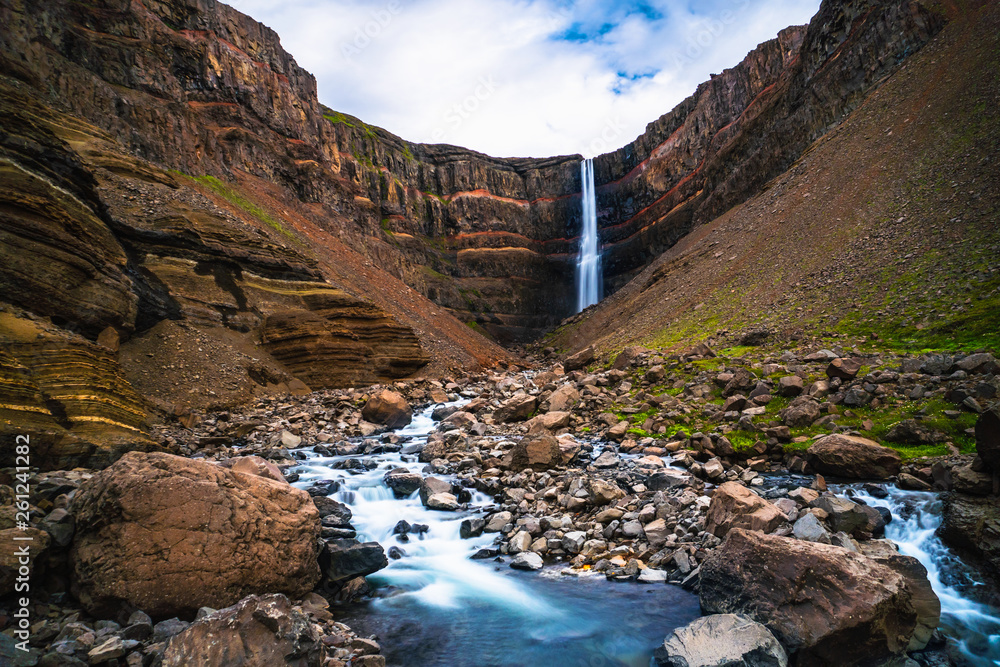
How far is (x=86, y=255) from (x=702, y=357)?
21023 millimetres

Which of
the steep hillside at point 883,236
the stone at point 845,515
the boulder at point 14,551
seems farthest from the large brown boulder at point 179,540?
the steep hillside at point 883,236

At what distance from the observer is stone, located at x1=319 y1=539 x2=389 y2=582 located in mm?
6855

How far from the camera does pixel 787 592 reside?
512cm

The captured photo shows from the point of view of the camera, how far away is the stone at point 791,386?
1208cm

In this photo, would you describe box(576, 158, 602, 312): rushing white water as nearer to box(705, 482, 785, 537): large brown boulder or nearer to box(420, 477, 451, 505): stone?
box(420, 477, 451, 505): stone

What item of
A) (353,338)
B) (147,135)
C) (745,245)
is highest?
(147,135)

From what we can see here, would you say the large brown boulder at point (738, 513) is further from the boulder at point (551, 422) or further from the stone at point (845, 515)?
the boulder at point (551, 422)

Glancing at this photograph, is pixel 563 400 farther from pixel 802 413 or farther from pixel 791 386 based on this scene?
pixel 802 413

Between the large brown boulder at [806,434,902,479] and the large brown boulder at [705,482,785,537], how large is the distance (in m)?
2.97

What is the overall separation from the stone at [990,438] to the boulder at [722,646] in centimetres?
464

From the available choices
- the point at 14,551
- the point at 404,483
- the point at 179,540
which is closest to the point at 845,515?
the point at 404,483

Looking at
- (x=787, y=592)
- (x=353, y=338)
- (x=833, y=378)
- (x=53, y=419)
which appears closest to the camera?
(x=787, y=592)

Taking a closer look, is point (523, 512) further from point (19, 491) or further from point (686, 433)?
point (19, 491)

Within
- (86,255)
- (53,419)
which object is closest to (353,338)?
(86,255)
